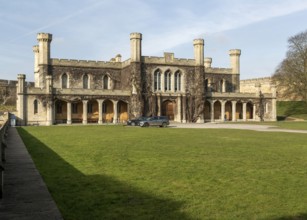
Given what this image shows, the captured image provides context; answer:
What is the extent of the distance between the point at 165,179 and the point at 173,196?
72.0 inches

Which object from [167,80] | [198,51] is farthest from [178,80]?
[198,51]

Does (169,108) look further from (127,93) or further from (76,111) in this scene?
(76,111)

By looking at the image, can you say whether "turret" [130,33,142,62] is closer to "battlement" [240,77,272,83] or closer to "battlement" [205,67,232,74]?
"battlement" [205,67,232,74]

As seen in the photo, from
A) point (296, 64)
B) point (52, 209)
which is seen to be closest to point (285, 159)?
point (52, 209)

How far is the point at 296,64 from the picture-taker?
200 feet

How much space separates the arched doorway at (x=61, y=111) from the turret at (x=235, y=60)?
3133 cm

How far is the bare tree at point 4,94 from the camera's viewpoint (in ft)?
236

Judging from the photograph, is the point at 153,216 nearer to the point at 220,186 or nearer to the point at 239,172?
the point at 220,186

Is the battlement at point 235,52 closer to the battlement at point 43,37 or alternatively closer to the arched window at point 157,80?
the arched window at point 157,80

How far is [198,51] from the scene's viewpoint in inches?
2366

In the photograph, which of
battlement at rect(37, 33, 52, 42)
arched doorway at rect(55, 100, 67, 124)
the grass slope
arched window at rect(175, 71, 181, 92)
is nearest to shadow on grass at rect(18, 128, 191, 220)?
arched doorway at rect(55, 100, 67, 124)

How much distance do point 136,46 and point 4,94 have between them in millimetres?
31463

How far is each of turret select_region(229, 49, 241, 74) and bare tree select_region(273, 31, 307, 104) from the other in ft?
24.7

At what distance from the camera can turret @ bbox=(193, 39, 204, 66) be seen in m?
59.8
